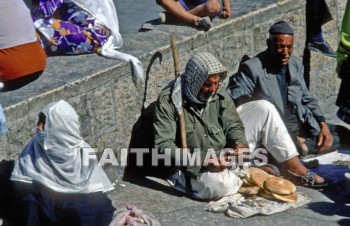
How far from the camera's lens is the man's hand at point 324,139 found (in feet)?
31.3

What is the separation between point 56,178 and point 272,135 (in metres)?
1.95

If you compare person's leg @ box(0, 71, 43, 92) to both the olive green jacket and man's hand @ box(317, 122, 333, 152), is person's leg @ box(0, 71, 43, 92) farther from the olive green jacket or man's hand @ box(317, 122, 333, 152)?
man's hand @ box(317, 122, 333, 152)

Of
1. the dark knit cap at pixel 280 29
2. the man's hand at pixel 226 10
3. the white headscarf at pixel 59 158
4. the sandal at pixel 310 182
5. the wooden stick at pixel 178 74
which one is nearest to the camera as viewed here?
the white headscarf at pixel 59 158

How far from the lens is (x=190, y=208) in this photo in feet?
28.2

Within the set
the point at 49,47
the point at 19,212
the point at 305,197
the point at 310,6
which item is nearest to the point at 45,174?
the point at 19,212

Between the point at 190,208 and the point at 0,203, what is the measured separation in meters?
1.40

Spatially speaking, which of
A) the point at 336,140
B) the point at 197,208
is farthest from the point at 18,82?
the point at 336,140

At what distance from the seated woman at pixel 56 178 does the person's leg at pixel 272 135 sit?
160cm

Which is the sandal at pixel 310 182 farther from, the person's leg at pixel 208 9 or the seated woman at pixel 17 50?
the seated woman at pixel 17 50

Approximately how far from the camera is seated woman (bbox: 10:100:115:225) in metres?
7.81

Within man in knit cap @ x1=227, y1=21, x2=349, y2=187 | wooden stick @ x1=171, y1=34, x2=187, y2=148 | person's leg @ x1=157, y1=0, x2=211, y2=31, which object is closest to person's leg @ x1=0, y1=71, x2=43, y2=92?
wooden stick @ x1=171, y1=34, x2=187, y2=148

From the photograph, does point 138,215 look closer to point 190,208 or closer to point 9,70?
point 190,208

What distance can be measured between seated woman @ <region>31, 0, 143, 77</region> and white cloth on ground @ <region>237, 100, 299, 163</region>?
1116mm

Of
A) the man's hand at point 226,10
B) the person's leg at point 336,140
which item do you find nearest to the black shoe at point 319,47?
the person's leg at point 336,140
